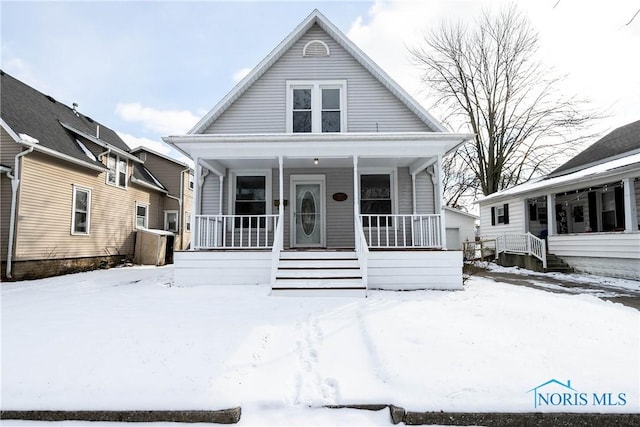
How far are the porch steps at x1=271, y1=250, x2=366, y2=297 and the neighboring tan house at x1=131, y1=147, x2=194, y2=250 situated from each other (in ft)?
42.0

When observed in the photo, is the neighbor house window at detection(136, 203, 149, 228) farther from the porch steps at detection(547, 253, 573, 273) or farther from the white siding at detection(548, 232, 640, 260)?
the white siding at detection(548, 232, 640, 260)

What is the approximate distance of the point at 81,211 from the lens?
12.0 meters

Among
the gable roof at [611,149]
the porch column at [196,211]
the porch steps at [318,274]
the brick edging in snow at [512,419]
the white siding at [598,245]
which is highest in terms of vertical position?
the gable roof at [611,149]

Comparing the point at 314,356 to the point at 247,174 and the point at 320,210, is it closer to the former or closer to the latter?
the point at 320,210

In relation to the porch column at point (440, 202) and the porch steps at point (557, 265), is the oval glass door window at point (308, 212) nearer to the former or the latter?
the porch column at point (440, 202)

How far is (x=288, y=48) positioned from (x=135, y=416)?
33.0 ft

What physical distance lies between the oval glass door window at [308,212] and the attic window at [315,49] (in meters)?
4.23

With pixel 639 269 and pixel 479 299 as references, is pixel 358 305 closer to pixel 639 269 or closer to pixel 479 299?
pixel 479 299

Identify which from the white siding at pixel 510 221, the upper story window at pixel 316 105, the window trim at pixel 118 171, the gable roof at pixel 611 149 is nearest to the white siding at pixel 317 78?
the upper story window at pixel 316 105

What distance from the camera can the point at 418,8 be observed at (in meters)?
8.02

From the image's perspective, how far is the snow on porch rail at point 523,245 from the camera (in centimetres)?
1246

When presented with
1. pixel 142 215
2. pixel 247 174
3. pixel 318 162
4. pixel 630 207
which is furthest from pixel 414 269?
pixel 142 215

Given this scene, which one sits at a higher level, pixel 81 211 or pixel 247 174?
pixel 247 174

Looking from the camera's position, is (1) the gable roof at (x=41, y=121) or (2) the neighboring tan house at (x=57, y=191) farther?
(1) the gable roof at (x=41, y=121)
